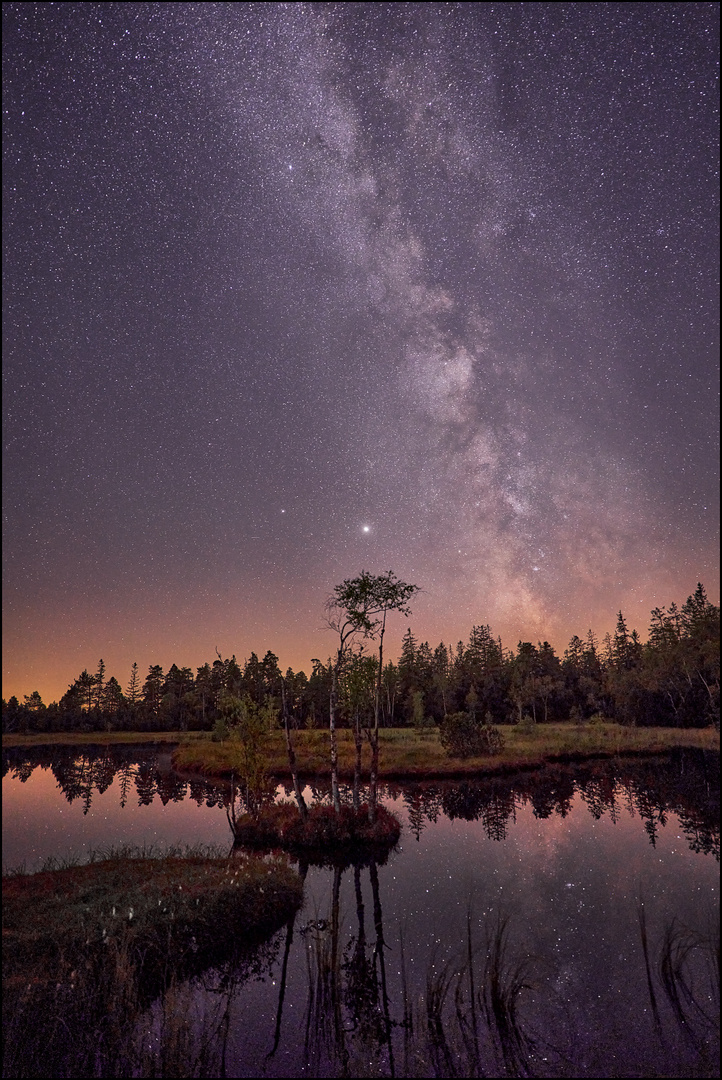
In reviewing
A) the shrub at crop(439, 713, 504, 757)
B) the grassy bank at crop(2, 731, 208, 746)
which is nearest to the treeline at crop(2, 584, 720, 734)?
the grassy bank at crop(2, 731, 208, 746)

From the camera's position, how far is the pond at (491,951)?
9852 mm

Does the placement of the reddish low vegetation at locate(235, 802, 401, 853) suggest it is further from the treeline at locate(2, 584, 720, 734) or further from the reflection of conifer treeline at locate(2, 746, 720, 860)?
the treeline at locate(2, 584, 720, 734)

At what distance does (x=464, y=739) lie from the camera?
50.5 meters

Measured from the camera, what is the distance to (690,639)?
13141 millimetres

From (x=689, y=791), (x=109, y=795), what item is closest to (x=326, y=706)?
(x=109, y=795)

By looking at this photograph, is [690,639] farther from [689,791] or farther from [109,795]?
[109,795]

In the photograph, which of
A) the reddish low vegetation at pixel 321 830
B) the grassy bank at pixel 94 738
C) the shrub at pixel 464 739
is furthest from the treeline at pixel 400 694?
the reddish low vegetation at pixel 321 830

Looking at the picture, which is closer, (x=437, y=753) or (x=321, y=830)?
(x=321, y=830)

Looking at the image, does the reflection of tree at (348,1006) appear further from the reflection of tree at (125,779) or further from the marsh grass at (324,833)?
the reflection of tree at (125,779)

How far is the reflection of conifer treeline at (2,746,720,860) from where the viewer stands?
27.6m

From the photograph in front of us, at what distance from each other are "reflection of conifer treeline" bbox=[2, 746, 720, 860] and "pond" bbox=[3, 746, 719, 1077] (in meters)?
0.29

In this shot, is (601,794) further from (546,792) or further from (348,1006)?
(348,1006)

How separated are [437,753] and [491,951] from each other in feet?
131

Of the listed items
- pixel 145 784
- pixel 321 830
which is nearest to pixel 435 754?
pixel 321 830
